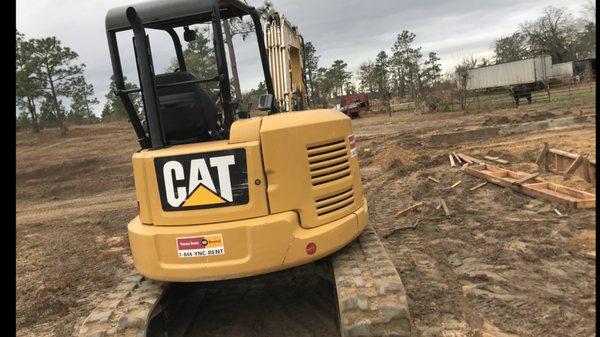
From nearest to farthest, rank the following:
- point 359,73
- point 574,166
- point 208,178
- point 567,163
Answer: point 208,178 < point 574,166 < point 567,163 < point 359,73

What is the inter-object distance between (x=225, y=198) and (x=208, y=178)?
0.71 feet

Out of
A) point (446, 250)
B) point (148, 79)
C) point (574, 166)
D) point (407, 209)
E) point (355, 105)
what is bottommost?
point (446, 250)

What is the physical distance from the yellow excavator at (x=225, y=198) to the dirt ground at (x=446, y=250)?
51.2 inches

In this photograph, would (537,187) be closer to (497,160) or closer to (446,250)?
(446,250)

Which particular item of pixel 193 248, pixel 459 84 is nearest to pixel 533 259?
pixel 193 248

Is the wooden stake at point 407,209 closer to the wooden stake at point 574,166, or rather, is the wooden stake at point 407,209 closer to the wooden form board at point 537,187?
the wooden form board at point 537,187

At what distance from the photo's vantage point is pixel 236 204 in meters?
4.01

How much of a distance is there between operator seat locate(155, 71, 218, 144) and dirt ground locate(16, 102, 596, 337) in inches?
88.3

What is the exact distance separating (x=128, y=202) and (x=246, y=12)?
31.6ft

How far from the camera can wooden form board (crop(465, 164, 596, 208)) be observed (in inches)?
282

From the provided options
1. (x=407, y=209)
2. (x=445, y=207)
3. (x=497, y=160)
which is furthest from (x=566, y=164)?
(x=407, y=209)

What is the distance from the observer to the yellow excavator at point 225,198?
3.96 meters
